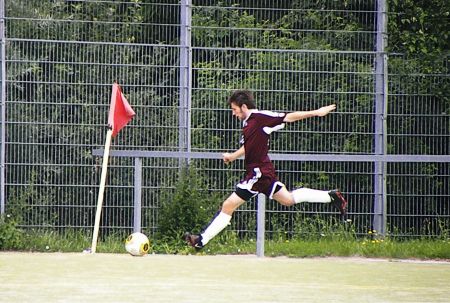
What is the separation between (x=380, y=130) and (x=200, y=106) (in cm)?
248

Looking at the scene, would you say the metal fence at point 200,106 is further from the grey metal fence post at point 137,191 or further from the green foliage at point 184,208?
the grey metal fence post at point 137,191

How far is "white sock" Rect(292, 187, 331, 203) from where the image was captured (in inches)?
495

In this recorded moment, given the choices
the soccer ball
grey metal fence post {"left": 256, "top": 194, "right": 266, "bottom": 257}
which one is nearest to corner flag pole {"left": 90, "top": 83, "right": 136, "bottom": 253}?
the soccer ball

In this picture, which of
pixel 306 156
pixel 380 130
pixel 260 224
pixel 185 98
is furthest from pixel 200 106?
pixel 380 130

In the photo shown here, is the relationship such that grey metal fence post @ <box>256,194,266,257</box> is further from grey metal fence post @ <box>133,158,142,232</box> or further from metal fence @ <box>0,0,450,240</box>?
grey metal fence post @ <box>133,158,142,232</box>

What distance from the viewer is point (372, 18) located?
16469 mm

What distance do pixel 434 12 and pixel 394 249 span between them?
3767 mm

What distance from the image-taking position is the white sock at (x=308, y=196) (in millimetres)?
12570

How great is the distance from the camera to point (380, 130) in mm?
15820

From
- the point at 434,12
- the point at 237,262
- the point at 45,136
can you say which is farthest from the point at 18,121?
the point at 434,12

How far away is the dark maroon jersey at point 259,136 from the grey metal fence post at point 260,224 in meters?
1.83

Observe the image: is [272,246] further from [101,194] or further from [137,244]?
[137,244]

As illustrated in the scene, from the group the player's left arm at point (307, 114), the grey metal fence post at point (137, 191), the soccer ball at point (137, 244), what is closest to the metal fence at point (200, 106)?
the grey metal fence post at point (137, 191)

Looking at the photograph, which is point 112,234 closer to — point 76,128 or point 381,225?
point 76,128
